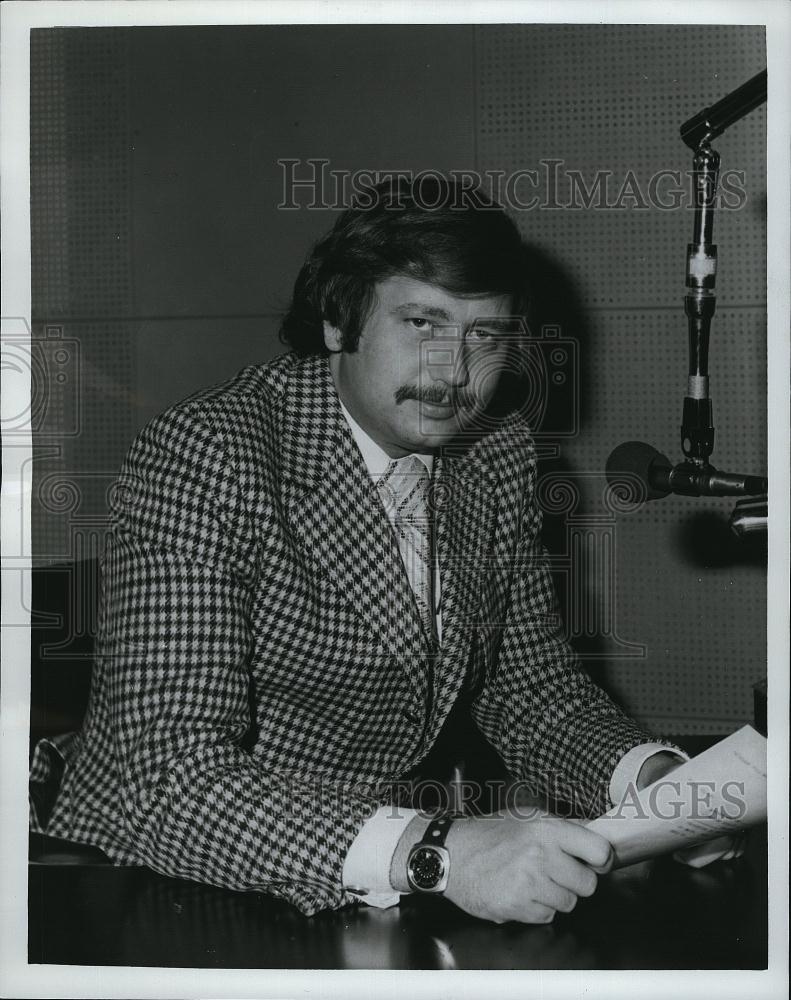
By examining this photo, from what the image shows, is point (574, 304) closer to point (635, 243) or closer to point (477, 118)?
point (635, 243)

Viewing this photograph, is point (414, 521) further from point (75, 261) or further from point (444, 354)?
point (75, 261)

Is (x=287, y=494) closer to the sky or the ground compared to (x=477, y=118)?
closer to the ground

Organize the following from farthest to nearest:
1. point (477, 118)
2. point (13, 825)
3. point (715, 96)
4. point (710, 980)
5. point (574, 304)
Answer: point (574, 304) < point (477, 118) < point (715, 96) < point (13, 825) < point (710, 980)

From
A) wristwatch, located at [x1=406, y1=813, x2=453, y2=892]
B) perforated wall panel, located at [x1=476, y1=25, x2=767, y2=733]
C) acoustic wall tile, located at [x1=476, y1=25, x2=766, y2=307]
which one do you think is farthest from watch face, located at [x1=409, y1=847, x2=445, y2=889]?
acoustic wall tile, located at [x1=476, y1=25, x2=766, y2=307]

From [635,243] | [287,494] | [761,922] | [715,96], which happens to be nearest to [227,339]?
[287,494]

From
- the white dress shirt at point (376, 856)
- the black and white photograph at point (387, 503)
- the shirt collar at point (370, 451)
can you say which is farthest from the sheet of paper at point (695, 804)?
the shirt collar at point (370, 451)

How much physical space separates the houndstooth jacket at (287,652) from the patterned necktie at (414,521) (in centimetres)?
3

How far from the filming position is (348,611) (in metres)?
1.55

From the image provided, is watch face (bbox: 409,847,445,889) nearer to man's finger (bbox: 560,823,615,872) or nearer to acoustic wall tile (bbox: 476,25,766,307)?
man's finger (bbox: 560,823,615,872)

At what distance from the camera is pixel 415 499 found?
1.68 meters

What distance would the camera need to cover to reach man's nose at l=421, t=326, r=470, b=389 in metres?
1.57

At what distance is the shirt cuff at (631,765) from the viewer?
1.50 meters

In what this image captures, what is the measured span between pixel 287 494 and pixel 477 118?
772mm

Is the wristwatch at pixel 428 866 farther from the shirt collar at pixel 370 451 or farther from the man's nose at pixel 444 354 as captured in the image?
the man's nose at pixel 444 354
